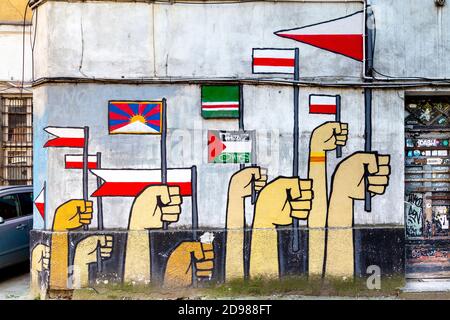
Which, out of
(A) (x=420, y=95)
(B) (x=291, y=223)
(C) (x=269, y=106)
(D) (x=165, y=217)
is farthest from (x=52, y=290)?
(A) (x=420, y=95)

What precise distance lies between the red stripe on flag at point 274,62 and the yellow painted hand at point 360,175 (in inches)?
69.0

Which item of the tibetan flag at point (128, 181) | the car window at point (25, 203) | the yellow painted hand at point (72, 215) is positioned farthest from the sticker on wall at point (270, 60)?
the car window at point (25, 203)

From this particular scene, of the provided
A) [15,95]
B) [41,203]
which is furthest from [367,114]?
[15,95]

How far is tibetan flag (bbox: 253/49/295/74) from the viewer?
6602 mm

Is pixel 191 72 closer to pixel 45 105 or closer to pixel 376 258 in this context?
pixel 45 105

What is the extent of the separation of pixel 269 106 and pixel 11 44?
562 cm

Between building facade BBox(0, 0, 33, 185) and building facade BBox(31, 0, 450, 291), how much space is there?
226cm

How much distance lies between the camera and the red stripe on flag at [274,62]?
660 centimetres

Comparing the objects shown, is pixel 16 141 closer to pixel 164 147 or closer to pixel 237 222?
pixel 164 147

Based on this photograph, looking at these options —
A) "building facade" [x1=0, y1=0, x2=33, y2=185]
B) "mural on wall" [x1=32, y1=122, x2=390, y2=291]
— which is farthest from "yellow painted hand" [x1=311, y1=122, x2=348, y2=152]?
"building facade" [x1=0, y1=0, x2=33, y2=185]

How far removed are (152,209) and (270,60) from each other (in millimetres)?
2927

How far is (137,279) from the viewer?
634 centimetres

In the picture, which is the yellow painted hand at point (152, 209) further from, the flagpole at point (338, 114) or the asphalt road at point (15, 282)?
the flagpole at point (338, 114)

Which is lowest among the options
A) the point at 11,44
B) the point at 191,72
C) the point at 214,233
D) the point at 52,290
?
the point at 52,290
